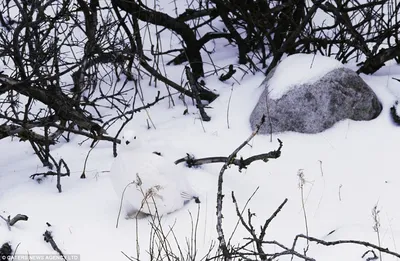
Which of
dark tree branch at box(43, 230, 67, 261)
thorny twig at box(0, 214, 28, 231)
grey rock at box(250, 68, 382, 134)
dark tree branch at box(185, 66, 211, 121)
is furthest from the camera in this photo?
dark tree branch at box(185, 66, 211, 121)

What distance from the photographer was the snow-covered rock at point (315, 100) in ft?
15.7

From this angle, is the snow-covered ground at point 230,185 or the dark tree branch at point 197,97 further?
the dark tree branch at point 197,97

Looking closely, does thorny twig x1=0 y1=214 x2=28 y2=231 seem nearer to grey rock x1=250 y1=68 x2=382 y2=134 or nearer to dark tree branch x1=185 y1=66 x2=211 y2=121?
dark tree branch x1=185 y1=66 x2=211 y2=121

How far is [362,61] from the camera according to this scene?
18.1 ft

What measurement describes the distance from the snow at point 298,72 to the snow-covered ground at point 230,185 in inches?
1.7

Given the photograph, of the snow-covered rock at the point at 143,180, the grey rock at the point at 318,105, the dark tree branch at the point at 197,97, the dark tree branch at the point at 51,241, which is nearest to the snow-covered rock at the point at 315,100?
the grey rock at the point at 318,105

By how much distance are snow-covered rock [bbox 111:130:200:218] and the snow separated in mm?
1477

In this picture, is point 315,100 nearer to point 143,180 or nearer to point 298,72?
point 298,72

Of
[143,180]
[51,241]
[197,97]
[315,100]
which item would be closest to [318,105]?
[315,100]

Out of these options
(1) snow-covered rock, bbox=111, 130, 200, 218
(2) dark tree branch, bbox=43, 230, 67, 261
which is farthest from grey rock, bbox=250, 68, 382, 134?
(2) dark tree branch, bbox=43, 230, 67, 261

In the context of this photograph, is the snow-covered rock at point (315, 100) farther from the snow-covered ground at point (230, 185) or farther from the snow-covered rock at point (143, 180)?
the snow-covered rock at point (143, 180)

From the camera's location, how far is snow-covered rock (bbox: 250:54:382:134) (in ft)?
15.7

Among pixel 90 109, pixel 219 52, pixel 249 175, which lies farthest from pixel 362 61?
pixel 90 109

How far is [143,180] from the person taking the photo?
3.53 m
